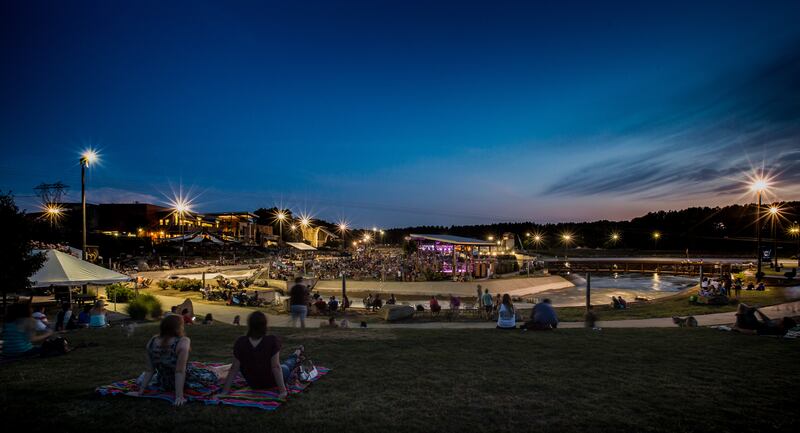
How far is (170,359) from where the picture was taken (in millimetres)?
4805

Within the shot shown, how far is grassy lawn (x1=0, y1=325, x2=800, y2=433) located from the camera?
433 centimetres

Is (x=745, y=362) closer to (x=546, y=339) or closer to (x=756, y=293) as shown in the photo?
(x=546, y=339)

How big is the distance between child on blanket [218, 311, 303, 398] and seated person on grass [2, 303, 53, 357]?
4700 millimetres

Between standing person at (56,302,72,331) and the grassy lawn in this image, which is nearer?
the grassy lawn

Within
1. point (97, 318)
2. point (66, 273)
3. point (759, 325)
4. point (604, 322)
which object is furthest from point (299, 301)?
point (759, 325)

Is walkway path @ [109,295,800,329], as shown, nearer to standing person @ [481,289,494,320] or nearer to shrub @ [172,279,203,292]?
standing person @ [481,289,494,320]

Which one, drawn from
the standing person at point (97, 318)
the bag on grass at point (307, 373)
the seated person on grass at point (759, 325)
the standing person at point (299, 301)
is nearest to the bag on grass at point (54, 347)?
the standing person at point (97, 318)

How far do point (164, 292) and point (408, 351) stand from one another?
2094 centimetres

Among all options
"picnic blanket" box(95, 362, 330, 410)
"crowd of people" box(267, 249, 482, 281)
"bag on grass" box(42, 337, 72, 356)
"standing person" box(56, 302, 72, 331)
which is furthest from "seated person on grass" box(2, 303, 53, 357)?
"crowd of people" box(267, 249, 482, 281)

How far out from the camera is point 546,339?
959cm

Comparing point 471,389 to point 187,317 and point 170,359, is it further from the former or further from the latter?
point 187,317

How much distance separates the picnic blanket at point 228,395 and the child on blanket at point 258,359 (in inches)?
3.6

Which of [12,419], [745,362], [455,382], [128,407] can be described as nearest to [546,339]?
[745,362]

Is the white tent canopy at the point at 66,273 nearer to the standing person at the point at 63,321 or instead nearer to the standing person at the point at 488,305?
the standing person at the point at 63,321
